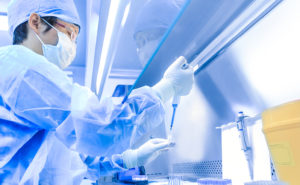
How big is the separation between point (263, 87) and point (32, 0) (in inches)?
42.9

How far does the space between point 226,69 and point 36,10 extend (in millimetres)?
936

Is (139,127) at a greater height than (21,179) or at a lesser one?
greater

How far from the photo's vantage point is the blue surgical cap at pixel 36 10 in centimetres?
111

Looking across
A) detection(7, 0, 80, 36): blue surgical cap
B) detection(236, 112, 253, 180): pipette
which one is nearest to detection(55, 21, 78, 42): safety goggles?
detection(7, 0, 80, 36): blue surgical cap

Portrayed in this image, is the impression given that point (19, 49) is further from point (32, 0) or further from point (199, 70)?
point (199, 70)

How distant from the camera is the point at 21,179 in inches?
33.2

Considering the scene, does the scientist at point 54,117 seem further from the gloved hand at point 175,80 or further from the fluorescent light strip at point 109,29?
the fluorescent light strip at point 109,29

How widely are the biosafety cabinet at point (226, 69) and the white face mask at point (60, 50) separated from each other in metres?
0.33

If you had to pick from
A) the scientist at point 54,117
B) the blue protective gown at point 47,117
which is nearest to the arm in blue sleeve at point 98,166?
the scientist at point 54,117

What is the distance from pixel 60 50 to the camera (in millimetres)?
1122

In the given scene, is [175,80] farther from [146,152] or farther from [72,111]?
→ [146,152]

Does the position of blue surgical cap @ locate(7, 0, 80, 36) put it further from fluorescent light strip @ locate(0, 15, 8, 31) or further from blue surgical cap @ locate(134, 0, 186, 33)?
fluorescent light strip @ locate(0, 15, 8, 31)

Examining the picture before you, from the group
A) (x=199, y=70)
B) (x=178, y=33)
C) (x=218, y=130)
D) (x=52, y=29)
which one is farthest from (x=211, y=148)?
(x=52, y=29)

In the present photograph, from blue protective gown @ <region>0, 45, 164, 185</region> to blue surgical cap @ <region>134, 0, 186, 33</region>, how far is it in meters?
0.43
